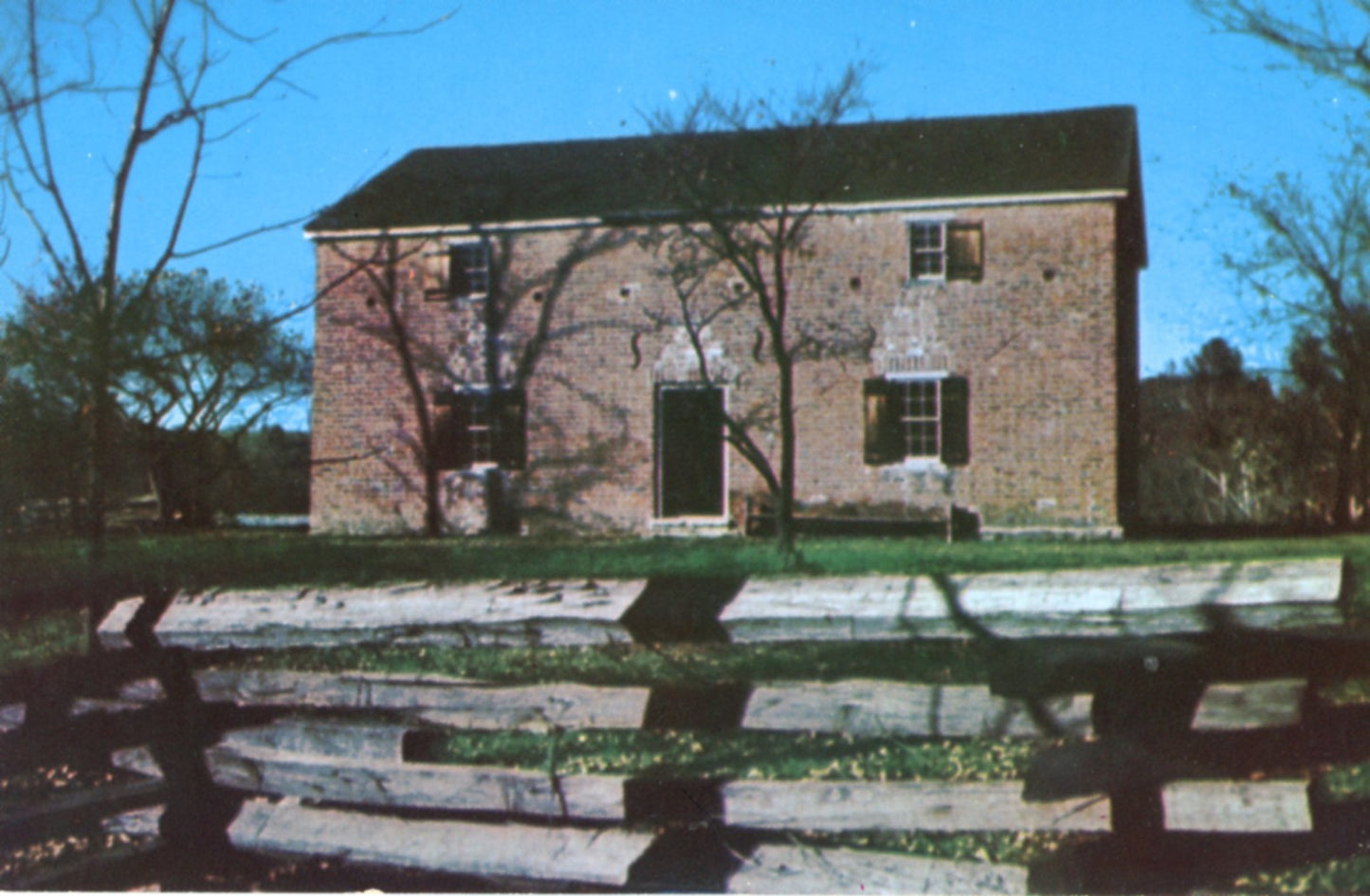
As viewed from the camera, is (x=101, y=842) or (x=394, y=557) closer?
(x=101, y=842)

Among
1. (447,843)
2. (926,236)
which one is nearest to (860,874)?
(447,843)

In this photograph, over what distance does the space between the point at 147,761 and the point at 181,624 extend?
642 millimetres

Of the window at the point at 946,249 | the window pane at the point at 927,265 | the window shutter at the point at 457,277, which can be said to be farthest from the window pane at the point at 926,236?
the window shutter at the point at 457,277

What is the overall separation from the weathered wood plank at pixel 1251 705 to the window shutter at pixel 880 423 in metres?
10.0

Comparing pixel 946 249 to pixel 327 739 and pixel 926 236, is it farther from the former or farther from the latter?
pixel 327 739

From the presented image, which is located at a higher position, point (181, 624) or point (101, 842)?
point (181, 624)

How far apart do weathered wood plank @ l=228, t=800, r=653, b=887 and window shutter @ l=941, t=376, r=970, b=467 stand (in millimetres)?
10477

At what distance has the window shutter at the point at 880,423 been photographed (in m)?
13.2

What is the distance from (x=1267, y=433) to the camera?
16.1 m

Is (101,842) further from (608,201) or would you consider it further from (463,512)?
(608,201)

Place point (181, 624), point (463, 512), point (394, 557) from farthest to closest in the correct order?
point (463, 512) < point (394, 557) < point (181, 624)

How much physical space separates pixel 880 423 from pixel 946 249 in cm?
216

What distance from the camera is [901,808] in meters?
3.29

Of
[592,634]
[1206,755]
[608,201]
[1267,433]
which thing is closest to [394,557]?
[608,201]
